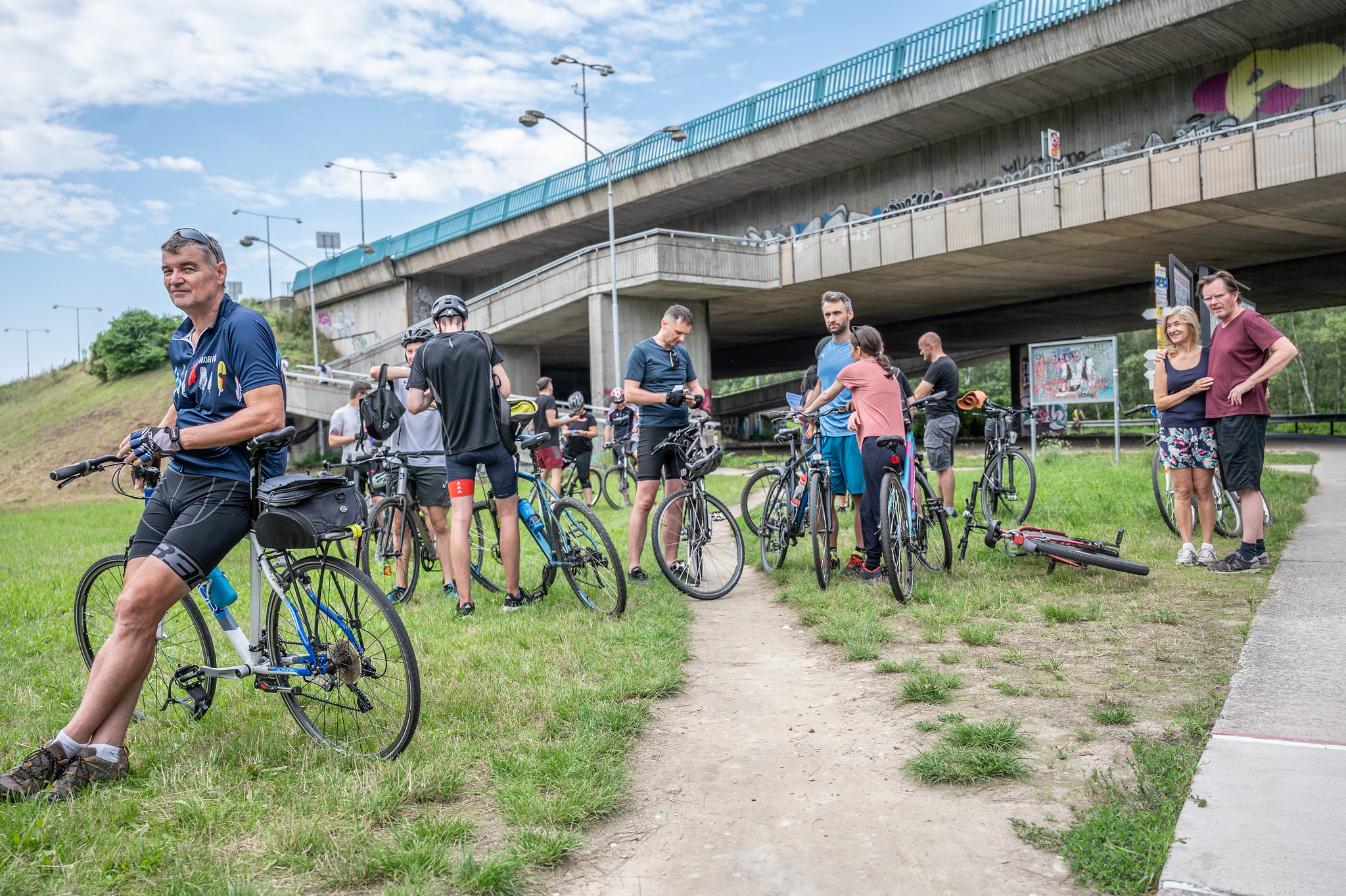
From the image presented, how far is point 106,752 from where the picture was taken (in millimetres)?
3365

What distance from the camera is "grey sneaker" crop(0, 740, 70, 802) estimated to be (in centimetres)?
315

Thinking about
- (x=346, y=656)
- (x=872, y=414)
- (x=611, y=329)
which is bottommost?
(x=346, y=656)

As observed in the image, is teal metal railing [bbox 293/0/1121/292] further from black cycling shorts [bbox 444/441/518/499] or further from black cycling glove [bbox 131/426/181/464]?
black cycling glove [bbox 131/426/181/464]

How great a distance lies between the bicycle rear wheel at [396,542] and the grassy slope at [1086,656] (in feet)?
9.12

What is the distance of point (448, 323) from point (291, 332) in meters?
50.8

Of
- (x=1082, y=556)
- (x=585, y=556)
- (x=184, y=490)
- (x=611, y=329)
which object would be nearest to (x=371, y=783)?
(x=184, y=490)

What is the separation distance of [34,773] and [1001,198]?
2305 centimetres

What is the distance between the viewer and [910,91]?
2494cm

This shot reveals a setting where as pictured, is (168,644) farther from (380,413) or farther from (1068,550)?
(1068,550)

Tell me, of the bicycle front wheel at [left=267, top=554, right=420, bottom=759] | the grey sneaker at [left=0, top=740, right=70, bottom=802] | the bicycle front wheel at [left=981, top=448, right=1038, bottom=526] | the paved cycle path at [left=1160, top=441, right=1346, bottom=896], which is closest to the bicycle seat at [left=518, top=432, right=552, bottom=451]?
the bicycle front wheel at [left=267, top=554, right=420, bottom=759]

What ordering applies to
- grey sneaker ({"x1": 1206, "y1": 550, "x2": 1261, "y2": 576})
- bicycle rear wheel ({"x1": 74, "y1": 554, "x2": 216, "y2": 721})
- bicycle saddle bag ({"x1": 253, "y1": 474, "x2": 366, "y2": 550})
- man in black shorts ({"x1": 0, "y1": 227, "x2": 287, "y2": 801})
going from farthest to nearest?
grey sneaker ({"x1": 1206, "y1": 550, "x2": 1261, "y2": 576}) < bicycle rear wheel ({"x1": 74, "y1": 554, "x2": 216, "y2": 721}) < bicycle saddle bag ({"x1": 253, "y1": 474, "x2": 366, "y2": 550}) < man in black shorts ({"x1": 0, "y1": 227, "x2": 287, "y2": 801})

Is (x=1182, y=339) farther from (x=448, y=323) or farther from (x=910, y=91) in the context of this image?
(x=910, y=91)

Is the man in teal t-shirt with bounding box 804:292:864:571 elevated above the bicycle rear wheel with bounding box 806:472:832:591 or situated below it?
above

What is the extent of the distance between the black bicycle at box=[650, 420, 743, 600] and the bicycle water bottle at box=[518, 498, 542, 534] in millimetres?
837
